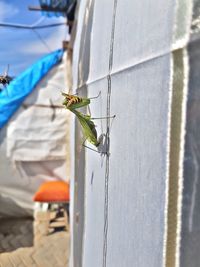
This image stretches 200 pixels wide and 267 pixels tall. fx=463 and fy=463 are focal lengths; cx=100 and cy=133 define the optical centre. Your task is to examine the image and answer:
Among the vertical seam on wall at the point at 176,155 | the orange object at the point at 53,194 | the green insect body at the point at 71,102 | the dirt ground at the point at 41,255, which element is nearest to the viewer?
the vertical seam on wall at the point at 176,155

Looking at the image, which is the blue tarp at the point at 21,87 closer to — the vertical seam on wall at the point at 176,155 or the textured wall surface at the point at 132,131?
the textured wall surface at the point at 132,131

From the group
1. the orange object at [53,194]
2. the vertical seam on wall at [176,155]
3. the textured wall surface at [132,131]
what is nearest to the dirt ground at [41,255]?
the orange object at [53,194]

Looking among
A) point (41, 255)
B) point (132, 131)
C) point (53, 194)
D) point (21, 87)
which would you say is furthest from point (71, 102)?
point (21, 87)

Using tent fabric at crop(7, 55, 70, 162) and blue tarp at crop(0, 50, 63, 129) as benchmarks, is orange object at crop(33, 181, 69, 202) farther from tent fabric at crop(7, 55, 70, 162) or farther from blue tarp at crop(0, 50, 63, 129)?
blue tarp at crop(0, 50, 63, 129)

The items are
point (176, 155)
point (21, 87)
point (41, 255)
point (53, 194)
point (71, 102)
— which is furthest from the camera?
point (21, 87)

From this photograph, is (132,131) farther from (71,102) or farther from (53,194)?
(53,194)

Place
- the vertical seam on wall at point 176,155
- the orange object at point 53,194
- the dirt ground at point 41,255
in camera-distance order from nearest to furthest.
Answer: the vertical seam on wall at point 176,155, the dirt ground at point 41,255, the orange object at point 53,194

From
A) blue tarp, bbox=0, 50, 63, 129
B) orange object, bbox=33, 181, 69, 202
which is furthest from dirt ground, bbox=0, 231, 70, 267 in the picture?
blue tarp, bbox=0, 50, 63, 129

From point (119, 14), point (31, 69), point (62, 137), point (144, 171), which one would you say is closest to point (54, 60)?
point (31, 69)

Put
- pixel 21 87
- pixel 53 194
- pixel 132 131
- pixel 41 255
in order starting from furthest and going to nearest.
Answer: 1. pixel 21 87
2. pixel 53 194
3. pixel 41 255
4. pixel 132 131

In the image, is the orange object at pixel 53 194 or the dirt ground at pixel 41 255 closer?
the dirt ground at pixel 41 255
